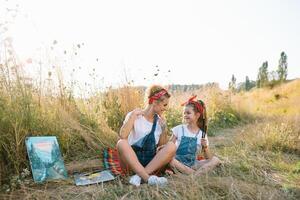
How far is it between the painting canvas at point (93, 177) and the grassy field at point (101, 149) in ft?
0.28

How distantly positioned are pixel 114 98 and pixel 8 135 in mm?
2052

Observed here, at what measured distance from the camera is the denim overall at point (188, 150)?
12.5 feet

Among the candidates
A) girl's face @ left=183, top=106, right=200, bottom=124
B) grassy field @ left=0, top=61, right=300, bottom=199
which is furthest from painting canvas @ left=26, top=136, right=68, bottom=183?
girl's face @ left=183, top=106, right=200, bottom=124

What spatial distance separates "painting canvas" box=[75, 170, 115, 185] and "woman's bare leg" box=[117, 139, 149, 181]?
0.72ft

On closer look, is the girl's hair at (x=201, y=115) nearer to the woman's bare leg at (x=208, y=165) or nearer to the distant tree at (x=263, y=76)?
the woman's bare leg at (x=208, y=165)

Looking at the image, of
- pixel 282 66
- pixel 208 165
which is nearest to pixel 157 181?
pixel 208 165

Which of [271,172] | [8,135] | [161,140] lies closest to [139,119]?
[161,140]

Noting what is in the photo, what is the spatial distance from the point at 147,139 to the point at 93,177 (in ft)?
2.03

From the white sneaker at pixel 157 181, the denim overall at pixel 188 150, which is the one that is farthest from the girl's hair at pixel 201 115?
the white sneaker at pixel 157 181

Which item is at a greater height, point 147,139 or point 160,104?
point 160,104

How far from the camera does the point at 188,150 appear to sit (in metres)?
3.83

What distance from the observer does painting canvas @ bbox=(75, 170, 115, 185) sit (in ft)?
10.7

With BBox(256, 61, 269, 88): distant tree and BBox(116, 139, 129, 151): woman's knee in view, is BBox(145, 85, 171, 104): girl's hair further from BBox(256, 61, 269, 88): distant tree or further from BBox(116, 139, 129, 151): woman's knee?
BBox(256, 61, 269, 88): distant tree

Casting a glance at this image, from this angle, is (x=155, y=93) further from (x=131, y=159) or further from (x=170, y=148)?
(x=131, y=159)
